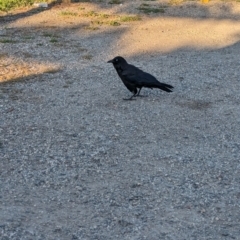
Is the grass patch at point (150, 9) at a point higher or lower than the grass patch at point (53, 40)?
lower

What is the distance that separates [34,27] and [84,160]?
10202mm

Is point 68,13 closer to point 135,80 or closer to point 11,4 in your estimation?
point 11,4

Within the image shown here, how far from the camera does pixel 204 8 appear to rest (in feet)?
70.9

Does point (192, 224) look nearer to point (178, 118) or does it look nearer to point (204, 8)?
point (178, 118)

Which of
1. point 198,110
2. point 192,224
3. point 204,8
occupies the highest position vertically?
point 192,224

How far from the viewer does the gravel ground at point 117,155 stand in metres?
5.50

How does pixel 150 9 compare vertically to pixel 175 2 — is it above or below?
above

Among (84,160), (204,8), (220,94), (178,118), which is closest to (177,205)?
(84,160)

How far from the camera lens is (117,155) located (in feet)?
23.8

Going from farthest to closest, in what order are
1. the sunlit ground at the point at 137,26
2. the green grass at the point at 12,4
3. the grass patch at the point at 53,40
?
the green grass at the point at 12,4 → the grass patch at the point at 53,40 → the sunlit ground at the point at 137,26

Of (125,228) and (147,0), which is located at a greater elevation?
(125,228)

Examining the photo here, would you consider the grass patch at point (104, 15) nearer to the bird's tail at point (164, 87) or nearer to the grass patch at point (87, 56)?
the grass patch at point (87, 56)

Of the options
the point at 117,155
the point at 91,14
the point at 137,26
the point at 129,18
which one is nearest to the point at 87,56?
the point at 137,26

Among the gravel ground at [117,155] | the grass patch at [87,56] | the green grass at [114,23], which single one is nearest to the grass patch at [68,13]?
the green grass at [114,23]
